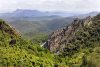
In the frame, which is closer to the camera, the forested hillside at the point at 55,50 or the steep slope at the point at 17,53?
the forested hillside at the point at 55,50

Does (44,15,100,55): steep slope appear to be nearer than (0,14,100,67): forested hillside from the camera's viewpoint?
No

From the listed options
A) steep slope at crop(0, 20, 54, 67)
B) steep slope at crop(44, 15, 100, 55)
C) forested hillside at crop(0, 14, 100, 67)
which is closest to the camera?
forested hillside at crop(0, 14, 100, 67)

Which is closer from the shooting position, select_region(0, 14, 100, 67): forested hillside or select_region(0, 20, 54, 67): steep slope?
select_region(0, 14, 100, 67): forested hillside

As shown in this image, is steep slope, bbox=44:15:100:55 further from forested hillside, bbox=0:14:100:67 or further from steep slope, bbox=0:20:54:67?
steep slope, bbox=0:20:54:67

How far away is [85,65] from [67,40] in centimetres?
9649

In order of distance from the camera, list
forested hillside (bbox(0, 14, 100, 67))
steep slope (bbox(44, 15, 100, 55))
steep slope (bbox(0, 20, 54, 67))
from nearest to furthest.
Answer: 1. forested hillside (bbox(0, 14, 100, 67))
2. steep slope (bbox(0, 20, 54, 67))
3. steep slope (bbox(44, 15, 100, 55))

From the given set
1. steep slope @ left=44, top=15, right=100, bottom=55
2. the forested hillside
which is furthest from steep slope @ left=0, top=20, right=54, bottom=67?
steep slope @ left=44, top=15, right=100, bottom=55

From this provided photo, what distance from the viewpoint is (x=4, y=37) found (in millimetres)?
141875

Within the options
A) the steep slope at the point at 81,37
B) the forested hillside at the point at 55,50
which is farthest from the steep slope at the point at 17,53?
the steep slope at the point at 81,37

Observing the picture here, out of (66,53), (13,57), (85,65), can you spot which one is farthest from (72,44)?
(85,65)

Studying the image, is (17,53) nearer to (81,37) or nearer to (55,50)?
(81,37)

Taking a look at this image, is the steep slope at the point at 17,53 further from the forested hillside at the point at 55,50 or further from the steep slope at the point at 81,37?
the steep slope at the point at 81,37

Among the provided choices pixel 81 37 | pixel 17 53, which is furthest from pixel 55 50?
pixel 17 53

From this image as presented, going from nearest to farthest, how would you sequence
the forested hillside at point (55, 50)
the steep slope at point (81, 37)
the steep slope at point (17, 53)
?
the forested hillside at point (55, 50) → the steep slope at point (17, 53) → the steep slope at point (81, 37)
